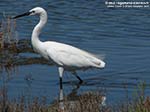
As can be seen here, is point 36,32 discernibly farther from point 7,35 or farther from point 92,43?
point 92,43

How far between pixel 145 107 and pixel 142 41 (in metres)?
9.67

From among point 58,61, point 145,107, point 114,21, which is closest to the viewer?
point 145,107

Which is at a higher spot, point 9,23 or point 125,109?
point 9,23

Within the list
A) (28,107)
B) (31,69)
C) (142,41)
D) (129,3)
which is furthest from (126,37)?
(28,107)

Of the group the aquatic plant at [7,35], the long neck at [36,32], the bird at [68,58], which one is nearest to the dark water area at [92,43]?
the bird at [68,58]

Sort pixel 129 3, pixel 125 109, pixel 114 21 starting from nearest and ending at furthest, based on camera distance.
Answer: pixel 125 109, pixel 114 21, pixel 129 3

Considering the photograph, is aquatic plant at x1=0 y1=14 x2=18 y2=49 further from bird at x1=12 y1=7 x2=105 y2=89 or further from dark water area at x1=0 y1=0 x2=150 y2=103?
bird at x1=12 y1=7 x2=105 y2=89

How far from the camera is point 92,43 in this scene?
16.3m

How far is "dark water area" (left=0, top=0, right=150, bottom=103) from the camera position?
1219 cm

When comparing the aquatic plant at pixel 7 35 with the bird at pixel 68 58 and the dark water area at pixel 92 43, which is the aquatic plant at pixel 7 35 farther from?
the bird at pixel 68 58

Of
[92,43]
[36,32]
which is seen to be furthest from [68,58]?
[92,43]

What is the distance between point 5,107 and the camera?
7.85m

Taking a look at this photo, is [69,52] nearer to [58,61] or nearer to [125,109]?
[58,61]

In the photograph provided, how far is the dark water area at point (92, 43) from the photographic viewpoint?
40.0 feet
